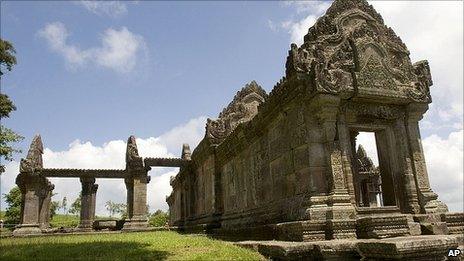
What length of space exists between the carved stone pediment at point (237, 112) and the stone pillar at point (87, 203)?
12.2 m

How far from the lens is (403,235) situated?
22.3 ft

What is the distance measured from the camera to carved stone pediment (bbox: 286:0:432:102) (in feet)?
26.6

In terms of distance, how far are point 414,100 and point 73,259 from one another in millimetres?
8017

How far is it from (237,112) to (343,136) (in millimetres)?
8414

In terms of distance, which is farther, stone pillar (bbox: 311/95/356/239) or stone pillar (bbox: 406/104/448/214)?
stone pillar (bbox: 406/104/448/214)

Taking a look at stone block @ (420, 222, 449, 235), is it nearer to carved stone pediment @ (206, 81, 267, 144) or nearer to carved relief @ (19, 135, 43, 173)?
carved stone pediment @ (206, 81, 267, 144)

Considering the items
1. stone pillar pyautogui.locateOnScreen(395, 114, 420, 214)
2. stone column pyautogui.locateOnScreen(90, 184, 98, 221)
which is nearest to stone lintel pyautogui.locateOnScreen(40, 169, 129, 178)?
stone column pyautogui.locateOnScreen(90, 184, 98, 221)

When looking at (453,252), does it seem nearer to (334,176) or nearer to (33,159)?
(334,176)

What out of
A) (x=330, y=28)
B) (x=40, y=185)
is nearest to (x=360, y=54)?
(x=330, y=28)

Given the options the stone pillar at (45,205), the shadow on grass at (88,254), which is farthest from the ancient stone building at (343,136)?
the stone pillar at (45,205)

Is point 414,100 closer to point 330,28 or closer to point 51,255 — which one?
point 330,28

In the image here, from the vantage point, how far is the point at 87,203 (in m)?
24.5

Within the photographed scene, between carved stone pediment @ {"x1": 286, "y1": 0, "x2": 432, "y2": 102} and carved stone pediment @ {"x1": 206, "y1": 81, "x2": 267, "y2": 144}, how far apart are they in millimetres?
7173

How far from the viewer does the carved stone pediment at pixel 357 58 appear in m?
8.12
